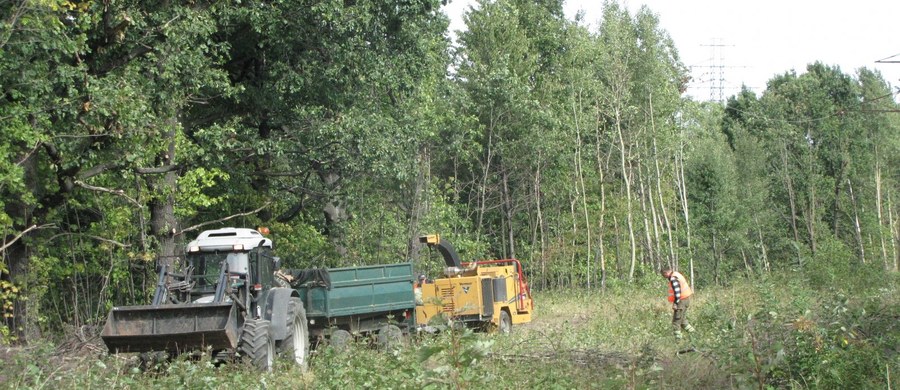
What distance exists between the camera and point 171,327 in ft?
39.6

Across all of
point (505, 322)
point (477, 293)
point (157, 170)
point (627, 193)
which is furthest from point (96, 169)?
point (627, 193)

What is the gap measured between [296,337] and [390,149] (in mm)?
7825

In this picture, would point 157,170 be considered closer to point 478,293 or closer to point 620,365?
point 478,293

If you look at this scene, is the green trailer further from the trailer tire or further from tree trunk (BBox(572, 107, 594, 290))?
tree trunk (BBox(572, 107, 594, 290))

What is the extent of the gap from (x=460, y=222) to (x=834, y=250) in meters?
14.7

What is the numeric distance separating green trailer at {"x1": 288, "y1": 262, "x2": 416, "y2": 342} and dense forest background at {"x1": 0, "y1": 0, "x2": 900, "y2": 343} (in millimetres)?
4331

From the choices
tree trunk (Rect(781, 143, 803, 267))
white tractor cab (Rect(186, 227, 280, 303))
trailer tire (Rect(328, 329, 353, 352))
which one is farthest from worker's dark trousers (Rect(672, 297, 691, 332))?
tree trunk (Rect(781, 143, 803, 267))

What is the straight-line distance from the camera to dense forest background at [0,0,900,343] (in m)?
17.9

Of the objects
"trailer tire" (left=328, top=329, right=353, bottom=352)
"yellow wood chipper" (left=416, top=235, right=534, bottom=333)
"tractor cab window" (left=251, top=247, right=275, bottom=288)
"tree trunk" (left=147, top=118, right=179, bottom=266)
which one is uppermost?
"tree trunk" (left=147, top=118, right=179, bottom=266)

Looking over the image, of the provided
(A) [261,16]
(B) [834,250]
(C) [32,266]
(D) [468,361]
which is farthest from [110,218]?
(B) [834,250]

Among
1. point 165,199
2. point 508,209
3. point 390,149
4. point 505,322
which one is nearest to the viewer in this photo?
point 165,199

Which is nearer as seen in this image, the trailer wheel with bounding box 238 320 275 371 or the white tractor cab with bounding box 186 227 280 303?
the trailer wheel with bounding box 238 320 275 371

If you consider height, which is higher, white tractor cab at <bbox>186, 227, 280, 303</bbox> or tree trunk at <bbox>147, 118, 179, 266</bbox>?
tree trunk at <bbox>147, 118, 179, 266</bbox>

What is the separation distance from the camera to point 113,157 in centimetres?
1812
